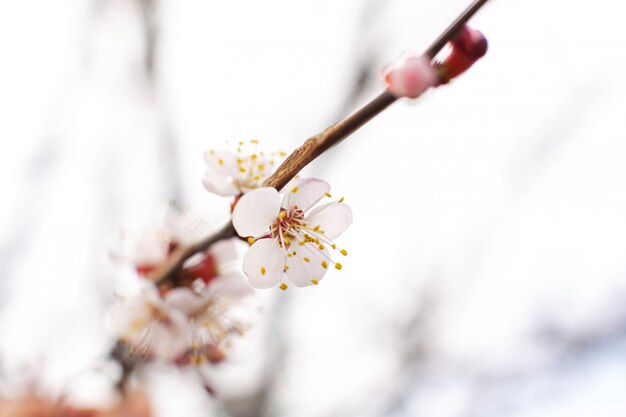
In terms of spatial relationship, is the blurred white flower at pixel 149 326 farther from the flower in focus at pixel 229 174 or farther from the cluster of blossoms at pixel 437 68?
the cluster of blossoms at pixel 437 68

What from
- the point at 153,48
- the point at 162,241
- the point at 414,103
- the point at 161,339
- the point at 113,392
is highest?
the point at 153,48

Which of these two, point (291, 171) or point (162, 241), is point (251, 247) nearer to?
point (291, 171)

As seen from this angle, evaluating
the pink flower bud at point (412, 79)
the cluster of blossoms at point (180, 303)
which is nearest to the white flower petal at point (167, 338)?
the cluster of blossoms at point (180, 303)

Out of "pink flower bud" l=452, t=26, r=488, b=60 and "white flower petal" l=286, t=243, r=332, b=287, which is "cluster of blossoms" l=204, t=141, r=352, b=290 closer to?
"white flower petal" l=286, t=243, r=332, b=287

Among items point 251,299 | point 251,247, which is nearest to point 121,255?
point 251,299

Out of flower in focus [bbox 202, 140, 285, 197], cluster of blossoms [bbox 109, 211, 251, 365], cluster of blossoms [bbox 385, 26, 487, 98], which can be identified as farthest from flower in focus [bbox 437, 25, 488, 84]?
cluster of blossoms [bbox 109, 211, 251, 365]

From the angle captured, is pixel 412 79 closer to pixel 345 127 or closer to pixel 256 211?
pixel 345 127
